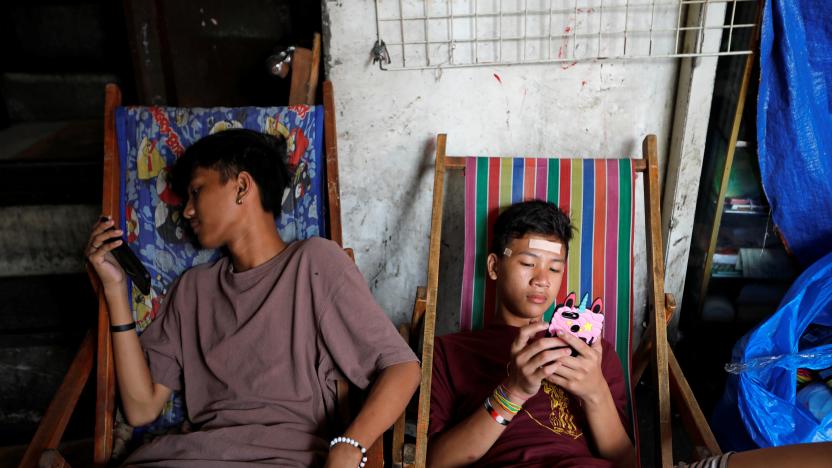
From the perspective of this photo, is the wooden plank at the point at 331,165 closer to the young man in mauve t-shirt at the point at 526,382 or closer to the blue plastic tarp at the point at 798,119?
the young man in mauve t-shirt at the point at 526,382

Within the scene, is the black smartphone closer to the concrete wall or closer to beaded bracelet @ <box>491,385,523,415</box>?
the concrete wall

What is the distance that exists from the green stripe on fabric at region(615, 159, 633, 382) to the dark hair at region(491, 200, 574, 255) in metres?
0.20

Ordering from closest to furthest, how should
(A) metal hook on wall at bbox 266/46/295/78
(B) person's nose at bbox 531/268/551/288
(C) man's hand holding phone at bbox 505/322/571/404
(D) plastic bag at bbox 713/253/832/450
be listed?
(C) man's hand holding phone at bbox 505/322/571/404
(B) person's nose at bbox 531/268/551/288
(D) plastic bag at bbox 713/253/832/450
(A) metal hook on wall at bbox 266/46/295/78

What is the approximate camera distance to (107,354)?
2.00 m

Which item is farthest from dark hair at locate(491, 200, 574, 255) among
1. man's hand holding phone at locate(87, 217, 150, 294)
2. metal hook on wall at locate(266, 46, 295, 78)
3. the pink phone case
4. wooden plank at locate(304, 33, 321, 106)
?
man's hand holding phone at locate(87, 217, 150, 294)

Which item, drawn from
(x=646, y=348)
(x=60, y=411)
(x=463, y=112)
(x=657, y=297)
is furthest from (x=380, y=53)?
(x=60, y=411)

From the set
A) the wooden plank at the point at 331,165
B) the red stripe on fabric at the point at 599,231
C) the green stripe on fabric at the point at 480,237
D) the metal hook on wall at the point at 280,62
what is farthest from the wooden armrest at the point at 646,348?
the metal hook on wall at the point at 280,62

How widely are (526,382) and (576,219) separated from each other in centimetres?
79

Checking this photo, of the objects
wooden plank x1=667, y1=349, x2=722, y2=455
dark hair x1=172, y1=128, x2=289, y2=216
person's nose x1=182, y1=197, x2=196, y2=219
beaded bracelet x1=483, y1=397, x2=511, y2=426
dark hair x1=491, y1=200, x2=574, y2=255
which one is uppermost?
dark hair x1=172, y1=128, x2=289, y2=216

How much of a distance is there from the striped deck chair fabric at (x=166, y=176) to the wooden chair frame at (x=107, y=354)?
1.3 inches

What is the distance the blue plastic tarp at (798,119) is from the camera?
2146 millimetres

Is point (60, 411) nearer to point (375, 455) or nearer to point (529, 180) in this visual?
point (375, 455)

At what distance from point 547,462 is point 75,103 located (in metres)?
3.46

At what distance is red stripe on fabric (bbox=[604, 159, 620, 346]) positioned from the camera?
217cm
